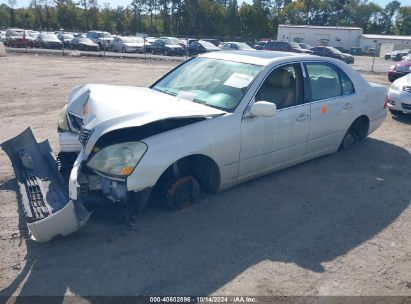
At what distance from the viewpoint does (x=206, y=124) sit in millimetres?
3951

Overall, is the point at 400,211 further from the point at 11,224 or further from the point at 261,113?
the point at 11,224

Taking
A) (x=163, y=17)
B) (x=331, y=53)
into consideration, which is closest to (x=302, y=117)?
(x=331, y=53)

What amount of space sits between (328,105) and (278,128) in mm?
1063

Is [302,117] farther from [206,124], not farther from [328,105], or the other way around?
[206,124]

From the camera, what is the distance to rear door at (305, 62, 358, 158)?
505 cm

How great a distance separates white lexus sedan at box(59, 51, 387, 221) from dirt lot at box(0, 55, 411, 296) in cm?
29

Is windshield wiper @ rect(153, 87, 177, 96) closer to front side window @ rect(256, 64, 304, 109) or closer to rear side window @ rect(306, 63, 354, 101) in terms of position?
A: front side window @ rect(256, 64, 304, 109)

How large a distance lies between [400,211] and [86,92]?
385 centimetres

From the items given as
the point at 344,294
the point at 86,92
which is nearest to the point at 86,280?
the point at 344,294

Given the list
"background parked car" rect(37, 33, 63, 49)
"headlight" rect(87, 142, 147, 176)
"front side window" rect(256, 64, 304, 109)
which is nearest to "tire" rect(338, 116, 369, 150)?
"front side window" rect(256, 64, 304, 109)

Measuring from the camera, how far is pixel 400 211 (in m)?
4.36

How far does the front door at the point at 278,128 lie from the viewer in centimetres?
433

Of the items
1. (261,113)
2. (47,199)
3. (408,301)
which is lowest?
(408,301)

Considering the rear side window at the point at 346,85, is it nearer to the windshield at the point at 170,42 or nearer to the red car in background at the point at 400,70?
the red car in background at the point at 400,70
